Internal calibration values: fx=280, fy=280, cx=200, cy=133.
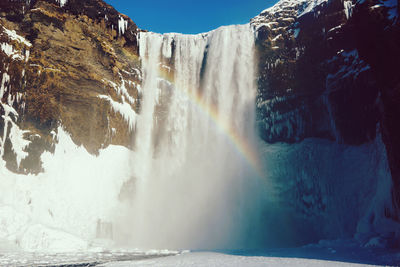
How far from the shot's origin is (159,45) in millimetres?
20469

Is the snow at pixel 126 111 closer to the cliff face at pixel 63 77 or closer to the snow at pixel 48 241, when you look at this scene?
the cliff face at pixel 63 77

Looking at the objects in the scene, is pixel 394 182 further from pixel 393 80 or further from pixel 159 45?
pixel 159 45

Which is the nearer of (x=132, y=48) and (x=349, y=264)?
(x=349, y=264)

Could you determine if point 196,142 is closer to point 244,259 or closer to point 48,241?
point 48,241

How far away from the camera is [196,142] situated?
19.2 meters

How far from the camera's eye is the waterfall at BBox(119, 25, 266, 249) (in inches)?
675

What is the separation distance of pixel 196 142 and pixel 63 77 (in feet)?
29.5

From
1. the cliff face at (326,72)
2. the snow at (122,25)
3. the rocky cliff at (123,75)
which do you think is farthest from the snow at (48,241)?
the snow at (122,25)

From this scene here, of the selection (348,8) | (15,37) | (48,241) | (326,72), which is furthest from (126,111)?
(348,8)

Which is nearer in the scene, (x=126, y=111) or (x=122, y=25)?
(x=126, y=111)

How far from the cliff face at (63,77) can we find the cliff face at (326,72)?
30.3ft

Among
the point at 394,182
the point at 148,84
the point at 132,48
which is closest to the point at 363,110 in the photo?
the point at 394,182

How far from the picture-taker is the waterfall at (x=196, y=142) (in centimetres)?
1714

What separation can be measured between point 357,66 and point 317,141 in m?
4.62
